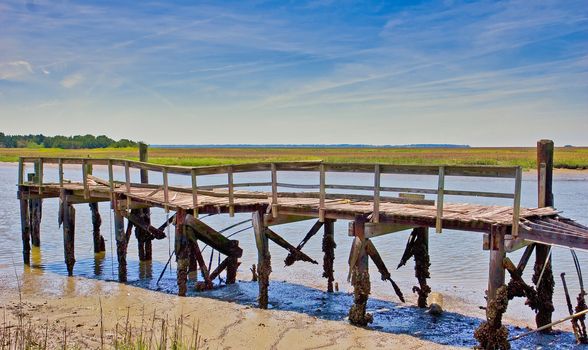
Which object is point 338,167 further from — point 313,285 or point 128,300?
point 128,300

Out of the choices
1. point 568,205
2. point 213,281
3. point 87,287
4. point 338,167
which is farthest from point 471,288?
point 568,205

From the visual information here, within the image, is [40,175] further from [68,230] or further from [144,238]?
[144,238]

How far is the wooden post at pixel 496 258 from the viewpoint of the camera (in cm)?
1034

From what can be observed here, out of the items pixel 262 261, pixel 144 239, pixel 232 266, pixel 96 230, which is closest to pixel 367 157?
pixel 96 230

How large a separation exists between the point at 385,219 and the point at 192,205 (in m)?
5.09

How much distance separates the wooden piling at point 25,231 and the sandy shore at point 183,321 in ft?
9.68

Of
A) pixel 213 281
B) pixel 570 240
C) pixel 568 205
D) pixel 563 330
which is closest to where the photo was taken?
pixel 570 240

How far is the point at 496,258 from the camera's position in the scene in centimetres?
1039

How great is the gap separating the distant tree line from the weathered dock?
383ft

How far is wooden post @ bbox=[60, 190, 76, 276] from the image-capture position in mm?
17125

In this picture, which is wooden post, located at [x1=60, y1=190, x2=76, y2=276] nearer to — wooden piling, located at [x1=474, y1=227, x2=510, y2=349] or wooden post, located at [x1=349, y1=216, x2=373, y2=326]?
wooden post, located at [x1=349, y1=216, x2=373, y2=326]

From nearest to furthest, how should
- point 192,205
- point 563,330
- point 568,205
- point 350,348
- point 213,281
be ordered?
point 350,348, point 563,330, point 192,205, point 213,281, point 568,205

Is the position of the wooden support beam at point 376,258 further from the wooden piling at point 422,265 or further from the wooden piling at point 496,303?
the wooden piling at point 496,303

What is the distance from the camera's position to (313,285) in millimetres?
15664
